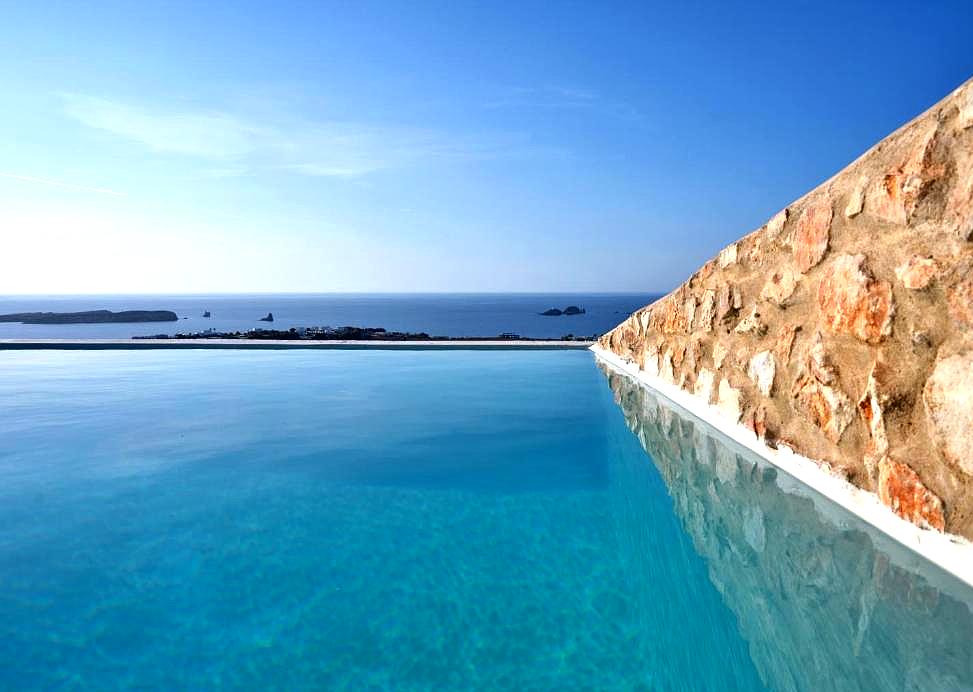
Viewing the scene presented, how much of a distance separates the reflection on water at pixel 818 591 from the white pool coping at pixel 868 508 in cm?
5

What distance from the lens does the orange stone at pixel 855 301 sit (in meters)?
3.86

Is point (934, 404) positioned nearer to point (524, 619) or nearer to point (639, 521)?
point (639, 521)

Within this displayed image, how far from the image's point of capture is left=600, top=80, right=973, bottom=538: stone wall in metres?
3.33

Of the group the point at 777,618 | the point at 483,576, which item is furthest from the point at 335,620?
the point at 777,618

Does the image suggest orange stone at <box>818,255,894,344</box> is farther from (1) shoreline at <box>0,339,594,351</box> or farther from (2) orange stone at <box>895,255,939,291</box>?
(1) shoreline at <box>0,339,594,351</box>

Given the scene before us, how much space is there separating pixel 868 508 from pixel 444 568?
2643 millimetres

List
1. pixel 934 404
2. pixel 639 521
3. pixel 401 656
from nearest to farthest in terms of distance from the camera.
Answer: pixel 401 656
pixel 934 404
pixel 639 521

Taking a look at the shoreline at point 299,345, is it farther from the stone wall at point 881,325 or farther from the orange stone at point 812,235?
the orange stone at point 812,235

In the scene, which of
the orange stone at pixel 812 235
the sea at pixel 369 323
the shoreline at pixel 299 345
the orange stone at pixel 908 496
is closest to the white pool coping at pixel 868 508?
the orange stone at pixel 908 496

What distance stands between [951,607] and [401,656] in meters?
2.51

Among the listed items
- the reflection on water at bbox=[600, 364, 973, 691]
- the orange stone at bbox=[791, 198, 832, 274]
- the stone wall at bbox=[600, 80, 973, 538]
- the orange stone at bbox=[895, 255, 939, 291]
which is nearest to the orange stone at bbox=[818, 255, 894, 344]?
the stone wall at bbox=[600, 80, 973, 538]

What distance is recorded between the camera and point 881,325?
385 cm

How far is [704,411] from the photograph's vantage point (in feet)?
21.7

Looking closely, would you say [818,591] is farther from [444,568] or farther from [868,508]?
[444,568]
